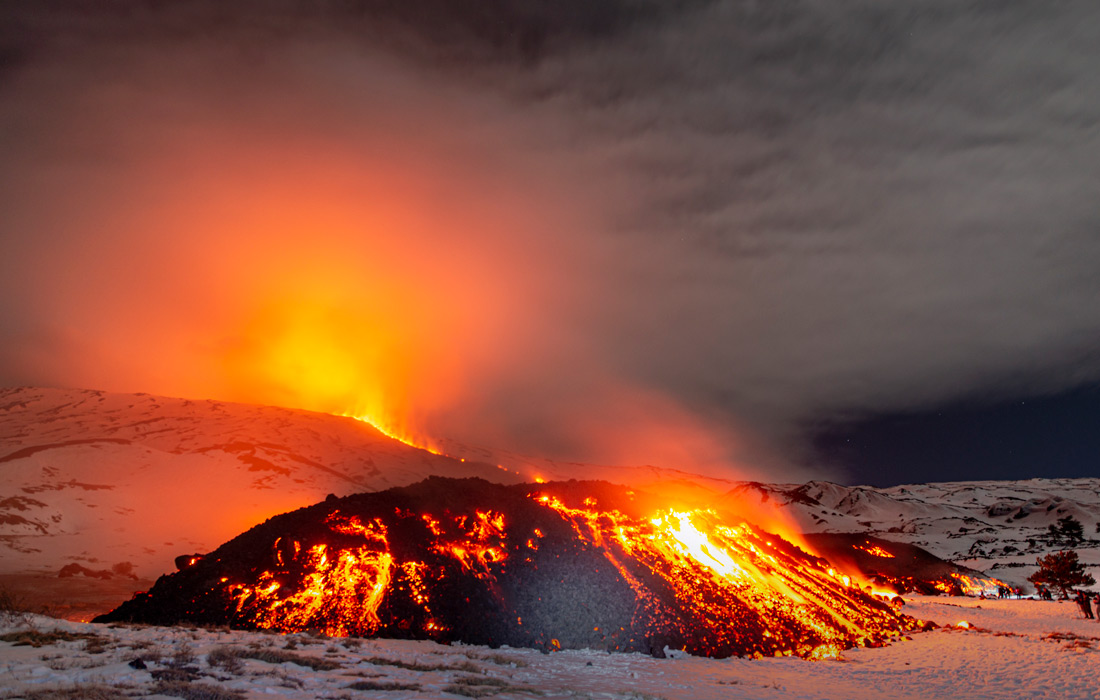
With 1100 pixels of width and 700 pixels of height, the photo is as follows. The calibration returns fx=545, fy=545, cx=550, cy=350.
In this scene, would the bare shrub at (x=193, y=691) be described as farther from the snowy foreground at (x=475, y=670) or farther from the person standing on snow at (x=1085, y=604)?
the person standing on snow at (x=1085, y=604)

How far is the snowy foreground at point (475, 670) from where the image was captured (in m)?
13.8

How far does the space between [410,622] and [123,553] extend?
77.0m

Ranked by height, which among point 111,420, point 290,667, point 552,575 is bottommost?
point 290,667

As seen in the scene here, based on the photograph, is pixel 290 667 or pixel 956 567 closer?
pixel 290 667

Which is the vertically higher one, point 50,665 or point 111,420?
point 111,420

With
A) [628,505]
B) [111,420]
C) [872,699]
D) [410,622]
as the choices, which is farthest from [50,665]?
[111,420]

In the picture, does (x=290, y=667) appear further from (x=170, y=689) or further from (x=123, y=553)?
(x=123, y=553)

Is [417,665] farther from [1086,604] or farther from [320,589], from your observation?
[1086,604]

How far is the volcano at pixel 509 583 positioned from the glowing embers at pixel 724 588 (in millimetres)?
117

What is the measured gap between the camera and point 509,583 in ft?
107

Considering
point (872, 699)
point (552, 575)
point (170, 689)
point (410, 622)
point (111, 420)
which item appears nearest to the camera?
point (170, 689)

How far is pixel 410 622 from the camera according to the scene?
2889cm

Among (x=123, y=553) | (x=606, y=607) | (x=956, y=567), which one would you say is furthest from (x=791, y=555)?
(x=123, y=553)

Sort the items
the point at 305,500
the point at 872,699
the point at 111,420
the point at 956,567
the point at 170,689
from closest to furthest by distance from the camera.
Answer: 1. the point at 170,689
2. the point at 872,699
3. the point at 956,567
4. the point at 305,500
5. the point at 111,420
